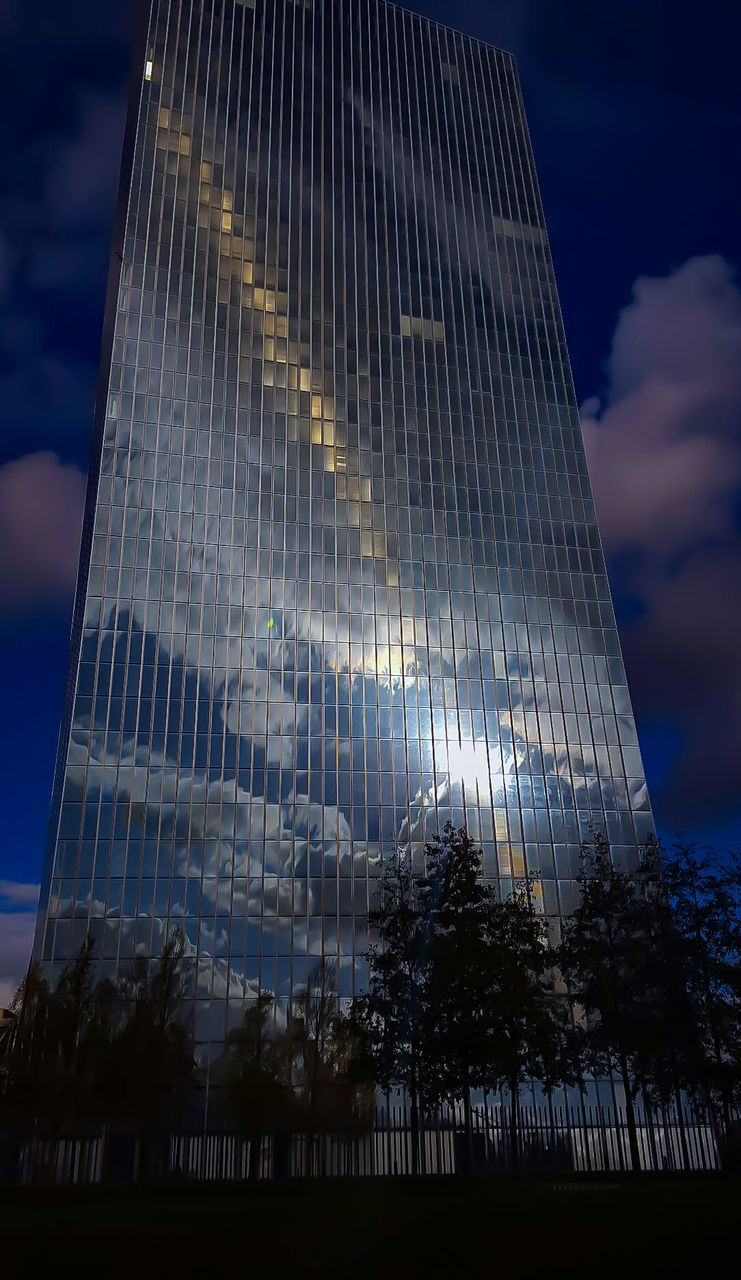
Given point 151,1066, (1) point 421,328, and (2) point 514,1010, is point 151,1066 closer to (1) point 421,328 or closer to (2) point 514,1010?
(2) point 514,1010

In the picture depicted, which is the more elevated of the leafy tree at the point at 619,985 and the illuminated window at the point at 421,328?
the illuminated window at the point at 421,328

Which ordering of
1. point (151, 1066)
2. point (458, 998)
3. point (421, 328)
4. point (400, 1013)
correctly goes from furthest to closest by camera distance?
point (421, 328), point (151, 1066), point (400, 1013), point (458, 998)

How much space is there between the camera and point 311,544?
246 ft

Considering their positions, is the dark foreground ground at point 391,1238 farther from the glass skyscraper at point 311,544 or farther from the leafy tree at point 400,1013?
the glass skyscraper at point 311,544

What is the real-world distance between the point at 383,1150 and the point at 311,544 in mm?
44974

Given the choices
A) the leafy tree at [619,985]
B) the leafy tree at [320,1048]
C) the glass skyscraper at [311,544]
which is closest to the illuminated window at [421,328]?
the glass skyscraper at [311,544]

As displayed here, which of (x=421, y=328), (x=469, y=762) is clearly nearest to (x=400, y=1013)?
(x=469, y=762)

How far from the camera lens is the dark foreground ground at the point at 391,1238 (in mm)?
13922

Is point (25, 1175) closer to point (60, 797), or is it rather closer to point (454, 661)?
point (60, 797)

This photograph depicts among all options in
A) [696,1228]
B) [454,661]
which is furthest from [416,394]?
[696,1228]

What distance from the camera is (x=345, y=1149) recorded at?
54.7 metres

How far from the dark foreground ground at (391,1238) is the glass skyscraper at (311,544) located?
41.5m

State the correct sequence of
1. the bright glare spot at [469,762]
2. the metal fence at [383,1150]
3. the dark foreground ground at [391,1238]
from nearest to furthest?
1. the dark foreground ground at [391,1238]
2. the metal fence at [383,1150]
3. the bright glare spot at [469,762]

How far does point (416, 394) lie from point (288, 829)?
43465 millimetres
